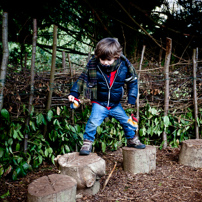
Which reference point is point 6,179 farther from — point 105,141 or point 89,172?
point 105,141

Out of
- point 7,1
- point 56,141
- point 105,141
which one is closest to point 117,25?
point 7,1

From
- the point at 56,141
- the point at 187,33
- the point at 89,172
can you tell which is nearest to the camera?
the point at 89,172

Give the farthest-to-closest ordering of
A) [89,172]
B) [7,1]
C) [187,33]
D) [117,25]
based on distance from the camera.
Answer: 1. [117,25]
2. [187,33]
3. [7,1]
4. [89,172]

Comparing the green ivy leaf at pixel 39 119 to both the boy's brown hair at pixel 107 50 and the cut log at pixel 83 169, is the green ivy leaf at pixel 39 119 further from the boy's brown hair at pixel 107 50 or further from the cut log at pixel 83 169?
the boy's brown hair at pixel 107 50

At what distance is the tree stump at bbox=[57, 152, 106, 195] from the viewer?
7.91ft

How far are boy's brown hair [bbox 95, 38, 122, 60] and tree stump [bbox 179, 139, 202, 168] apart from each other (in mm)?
1956

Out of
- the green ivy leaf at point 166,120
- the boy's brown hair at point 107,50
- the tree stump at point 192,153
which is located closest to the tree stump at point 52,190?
the boy's brown hair at point 107,50

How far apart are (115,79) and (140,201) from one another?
150cm

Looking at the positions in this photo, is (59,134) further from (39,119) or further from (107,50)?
(107,50)

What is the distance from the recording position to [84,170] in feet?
7.90

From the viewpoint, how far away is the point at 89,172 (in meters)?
2.42

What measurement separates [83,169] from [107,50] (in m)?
1.38

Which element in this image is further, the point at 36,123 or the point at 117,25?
the point at 117,25

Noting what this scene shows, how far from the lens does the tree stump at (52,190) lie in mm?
1922
